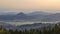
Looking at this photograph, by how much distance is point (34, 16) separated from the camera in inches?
54.5

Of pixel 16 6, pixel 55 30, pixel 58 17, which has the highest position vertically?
pixel 16 6

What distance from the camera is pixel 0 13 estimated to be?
1361 millimetres

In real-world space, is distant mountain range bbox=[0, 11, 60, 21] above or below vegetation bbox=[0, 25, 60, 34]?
above

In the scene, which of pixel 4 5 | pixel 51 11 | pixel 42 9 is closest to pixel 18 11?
pixel 4 5

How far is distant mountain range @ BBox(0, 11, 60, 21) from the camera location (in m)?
1.37

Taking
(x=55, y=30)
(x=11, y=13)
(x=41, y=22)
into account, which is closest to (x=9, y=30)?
(x=11, y=13)

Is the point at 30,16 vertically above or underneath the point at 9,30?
above

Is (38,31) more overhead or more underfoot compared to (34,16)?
more underfoot

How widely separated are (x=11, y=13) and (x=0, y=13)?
121 mm

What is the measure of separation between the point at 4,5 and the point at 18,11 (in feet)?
0.56

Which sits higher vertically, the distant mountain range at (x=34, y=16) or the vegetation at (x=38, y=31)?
the distant mountain range at (x=34, y=16)

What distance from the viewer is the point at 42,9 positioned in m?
1.40

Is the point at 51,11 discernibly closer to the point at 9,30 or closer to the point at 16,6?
the point at 16,6

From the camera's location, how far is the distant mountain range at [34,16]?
1.37 m
